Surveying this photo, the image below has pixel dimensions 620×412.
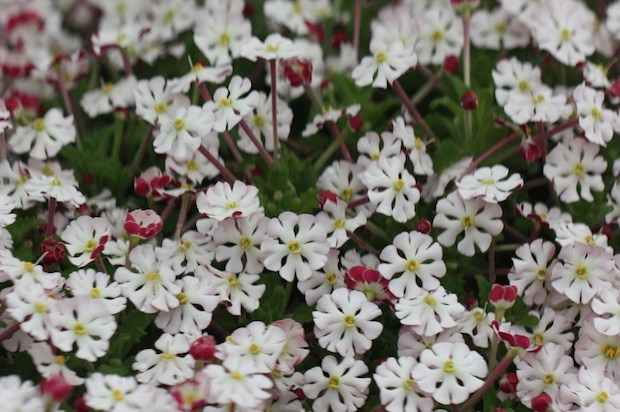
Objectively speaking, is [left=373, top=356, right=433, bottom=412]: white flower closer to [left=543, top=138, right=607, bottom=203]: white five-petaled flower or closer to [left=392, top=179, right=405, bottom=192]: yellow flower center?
[left=392, top=179, right=405, bottom=192]: yellow flower center

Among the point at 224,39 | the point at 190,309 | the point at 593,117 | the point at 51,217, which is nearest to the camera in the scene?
the point at 190,309

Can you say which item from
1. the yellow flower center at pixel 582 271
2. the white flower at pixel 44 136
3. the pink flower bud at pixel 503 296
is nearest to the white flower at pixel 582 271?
the yellow flower center at pixel 582 271

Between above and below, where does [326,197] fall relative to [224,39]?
below

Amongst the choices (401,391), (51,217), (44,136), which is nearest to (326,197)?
(401,391)

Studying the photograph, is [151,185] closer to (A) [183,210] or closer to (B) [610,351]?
(A) [183,210]

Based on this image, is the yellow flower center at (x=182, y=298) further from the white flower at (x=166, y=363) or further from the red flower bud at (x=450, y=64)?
the red flower bud at (x=450, y=64)

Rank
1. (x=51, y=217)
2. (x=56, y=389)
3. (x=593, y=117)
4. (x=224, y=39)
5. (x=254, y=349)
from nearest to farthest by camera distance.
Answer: (x=56, y=389) < (x=254, y=349) < (x=51, y=217) < (x=593, y=117) < (x=224, y=39)

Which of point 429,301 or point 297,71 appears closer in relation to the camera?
point 429,301
